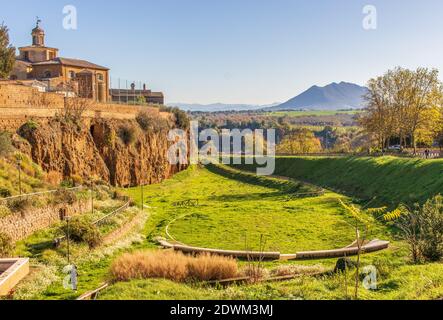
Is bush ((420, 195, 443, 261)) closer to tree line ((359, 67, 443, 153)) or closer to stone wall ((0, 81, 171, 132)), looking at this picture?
stone wall ((0, 81, 171, 132))

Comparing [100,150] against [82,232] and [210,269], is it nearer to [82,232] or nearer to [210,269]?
[82,232]

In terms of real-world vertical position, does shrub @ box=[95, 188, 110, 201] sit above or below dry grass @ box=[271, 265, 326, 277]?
above

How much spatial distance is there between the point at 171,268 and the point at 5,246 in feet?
28.6

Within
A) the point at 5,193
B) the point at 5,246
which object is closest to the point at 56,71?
the point at 5,193

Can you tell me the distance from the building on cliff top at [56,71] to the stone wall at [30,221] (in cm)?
3018

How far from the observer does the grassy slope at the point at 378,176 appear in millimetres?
35344

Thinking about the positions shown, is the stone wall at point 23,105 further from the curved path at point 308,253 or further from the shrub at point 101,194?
the curved path at point 308,253

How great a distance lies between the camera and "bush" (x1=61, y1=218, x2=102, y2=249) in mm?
23656

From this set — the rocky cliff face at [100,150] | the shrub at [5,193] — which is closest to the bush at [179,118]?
the rocky cliff face at [100,150]

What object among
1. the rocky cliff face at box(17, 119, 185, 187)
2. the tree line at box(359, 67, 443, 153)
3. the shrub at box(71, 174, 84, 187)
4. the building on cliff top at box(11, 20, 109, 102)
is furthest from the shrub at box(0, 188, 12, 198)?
the tree line at box(359, 67, 443, 153)

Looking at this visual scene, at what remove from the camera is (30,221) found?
2364 centimetres

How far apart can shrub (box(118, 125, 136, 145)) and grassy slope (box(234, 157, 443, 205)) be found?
24.2 meters

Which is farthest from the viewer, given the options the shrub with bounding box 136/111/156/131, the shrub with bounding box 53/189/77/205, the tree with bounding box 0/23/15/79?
the shrub with bounding box 136/111/156/131
